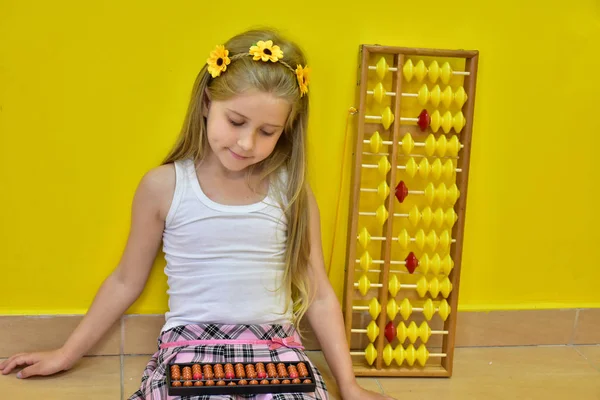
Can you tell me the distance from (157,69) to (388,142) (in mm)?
539

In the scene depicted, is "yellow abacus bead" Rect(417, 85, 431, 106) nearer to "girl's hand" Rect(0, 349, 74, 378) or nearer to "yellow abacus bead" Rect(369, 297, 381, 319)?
"yellow abacus bead" Rect(369, 297, 381, 319)

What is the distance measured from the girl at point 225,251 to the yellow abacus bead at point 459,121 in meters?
0.37

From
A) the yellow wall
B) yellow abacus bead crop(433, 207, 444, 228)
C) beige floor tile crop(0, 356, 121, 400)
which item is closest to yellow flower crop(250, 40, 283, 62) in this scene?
the yellow wall

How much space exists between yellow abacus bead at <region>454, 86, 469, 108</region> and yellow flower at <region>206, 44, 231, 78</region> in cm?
55

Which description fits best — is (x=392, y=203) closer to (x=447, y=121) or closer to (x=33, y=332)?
(x=447, y=121)

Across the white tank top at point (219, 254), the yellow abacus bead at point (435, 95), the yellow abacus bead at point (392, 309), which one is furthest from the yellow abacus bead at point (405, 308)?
the yellow abacus bead at point (435, 95)

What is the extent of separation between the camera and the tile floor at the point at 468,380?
1543 mm

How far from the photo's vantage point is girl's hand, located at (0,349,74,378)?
1.56 meters

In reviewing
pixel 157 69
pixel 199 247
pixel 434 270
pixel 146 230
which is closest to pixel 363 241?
pixel 434 270

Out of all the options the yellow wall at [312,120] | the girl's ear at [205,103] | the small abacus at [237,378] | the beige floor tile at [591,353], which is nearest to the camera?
the small abacus at [237,378]

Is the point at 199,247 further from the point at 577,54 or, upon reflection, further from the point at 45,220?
the point at 577,54

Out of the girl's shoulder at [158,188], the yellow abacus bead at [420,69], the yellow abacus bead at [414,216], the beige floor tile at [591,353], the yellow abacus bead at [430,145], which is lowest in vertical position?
the beige floor tile at [591,353]

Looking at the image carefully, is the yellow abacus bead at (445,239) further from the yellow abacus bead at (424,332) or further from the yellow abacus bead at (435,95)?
the yellow abacus bead at (435,95)

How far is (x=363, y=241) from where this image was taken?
1.66m
